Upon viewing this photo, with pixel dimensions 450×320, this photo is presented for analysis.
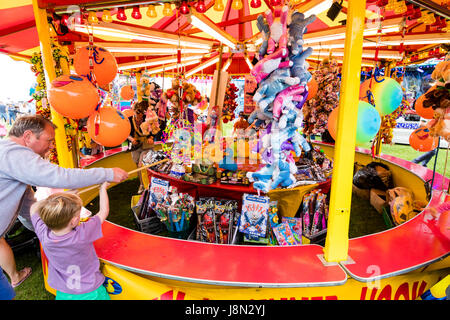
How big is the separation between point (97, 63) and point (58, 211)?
150 centimetres

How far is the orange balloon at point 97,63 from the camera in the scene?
2219 millimetres

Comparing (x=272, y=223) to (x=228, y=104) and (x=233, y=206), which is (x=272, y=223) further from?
(x=228, y=104)

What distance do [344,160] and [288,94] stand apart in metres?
0.59

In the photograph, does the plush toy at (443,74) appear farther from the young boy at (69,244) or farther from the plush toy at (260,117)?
the young boy at (69,244)

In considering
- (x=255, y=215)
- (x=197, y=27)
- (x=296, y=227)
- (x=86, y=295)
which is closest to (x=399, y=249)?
(x=296, y=227)

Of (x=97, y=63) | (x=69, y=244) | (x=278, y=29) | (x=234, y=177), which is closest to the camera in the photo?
(x=278, y=29)

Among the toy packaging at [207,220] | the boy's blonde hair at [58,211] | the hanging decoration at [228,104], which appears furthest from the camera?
the hanging decoration at [228,104]

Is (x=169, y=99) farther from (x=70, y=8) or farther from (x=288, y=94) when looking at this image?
(x=288, y=94)

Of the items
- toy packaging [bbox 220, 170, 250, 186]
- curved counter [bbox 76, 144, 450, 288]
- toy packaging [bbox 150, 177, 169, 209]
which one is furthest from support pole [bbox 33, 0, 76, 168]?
toy packaging [bbox 220, 170, 250, 186]

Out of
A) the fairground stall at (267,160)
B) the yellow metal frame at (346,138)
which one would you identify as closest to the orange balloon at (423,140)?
the fairground stall at (267,160)

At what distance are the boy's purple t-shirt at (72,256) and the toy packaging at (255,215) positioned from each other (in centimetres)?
137

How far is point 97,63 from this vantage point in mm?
2248

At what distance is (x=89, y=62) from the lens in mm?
2182
